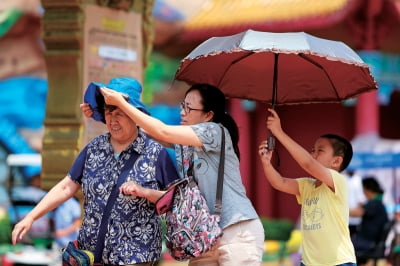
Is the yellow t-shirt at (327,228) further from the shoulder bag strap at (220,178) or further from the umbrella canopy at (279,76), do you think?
the shoulder bag strap at (220,178)

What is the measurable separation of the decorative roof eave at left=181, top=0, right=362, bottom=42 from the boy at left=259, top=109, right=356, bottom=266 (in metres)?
9.10

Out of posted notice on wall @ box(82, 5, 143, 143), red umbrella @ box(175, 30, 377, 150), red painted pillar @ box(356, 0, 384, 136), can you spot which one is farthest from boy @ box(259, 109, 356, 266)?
red painted pillar @ box(356, 0, 384, 136)

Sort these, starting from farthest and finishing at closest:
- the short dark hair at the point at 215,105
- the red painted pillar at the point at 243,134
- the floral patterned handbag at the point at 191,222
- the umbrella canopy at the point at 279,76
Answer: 1. the red painted pillar at the point at 243,134
2. the umbrella canopy at the point at 279,76
3. the short dark hair at the point at 215,105
4. the floral patterned handbag at the point at 191,222

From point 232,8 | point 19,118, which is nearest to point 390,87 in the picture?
point 232,8

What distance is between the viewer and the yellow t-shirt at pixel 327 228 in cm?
429

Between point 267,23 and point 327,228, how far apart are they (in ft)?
32.9

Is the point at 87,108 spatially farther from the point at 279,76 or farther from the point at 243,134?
the point at 243,134

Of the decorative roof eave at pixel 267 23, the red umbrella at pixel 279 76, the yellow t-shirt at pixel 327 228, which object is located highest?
the decorative roof eave at pixel 267 23

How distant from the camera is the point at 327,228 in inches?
170

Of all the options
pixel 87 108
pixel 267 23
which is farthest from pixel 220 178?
pixel 267 23

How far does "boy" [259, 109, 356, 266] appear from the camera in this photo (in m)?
4.21

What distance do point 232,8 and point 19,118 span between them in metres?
4.49

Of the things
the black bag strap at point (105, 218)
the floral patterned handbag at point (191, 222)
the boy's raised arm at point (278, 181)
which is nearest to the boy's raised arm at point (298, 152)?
the boy's raised arm at point (278, 181)

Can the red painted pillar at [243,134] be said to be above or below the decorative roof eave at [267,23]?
below
